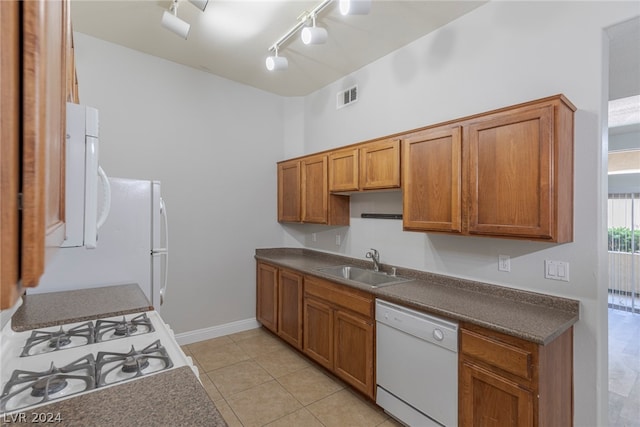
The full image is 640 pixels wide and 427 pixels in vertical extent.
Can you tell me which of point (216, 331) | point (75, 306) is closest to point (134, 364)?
point (75, 306)

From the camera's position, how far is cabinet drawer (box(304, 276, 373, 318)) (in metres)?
2.34

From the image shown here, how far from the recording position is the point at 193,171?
3.45 metres

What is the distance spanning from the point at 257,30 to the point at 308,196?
166cm

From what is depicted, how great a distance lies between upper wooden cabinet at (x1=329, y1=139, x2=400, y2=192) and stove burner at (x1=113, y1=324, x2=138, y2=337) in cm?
197

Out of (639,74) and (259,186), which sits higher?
(639,74)

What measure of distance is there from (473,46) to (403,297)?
1899 mm

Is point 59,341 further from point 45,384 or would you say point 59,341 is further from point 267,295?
point 267,295

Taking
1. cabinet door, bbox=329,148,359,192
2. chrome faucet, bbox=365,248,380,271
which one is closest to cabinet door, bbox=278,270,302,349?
chrome faucet, bbox=365,248,380,271

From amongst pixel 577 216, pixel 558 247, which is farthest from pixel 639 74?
pixel 558 247

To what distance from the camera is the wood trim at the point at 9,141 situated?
34cm

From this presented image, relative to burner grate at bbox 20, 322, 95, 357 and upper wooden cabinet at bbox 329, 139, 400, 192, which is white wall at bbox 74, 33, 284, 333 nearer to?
upper wooden cabinet at bbox 329, 139, 400, 192

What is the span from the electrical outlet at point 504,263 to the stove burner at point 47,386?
2.35 metres

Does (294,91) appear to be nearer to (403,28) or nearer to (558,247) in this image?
(403,28)

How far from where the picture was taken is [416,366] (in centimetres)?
198
